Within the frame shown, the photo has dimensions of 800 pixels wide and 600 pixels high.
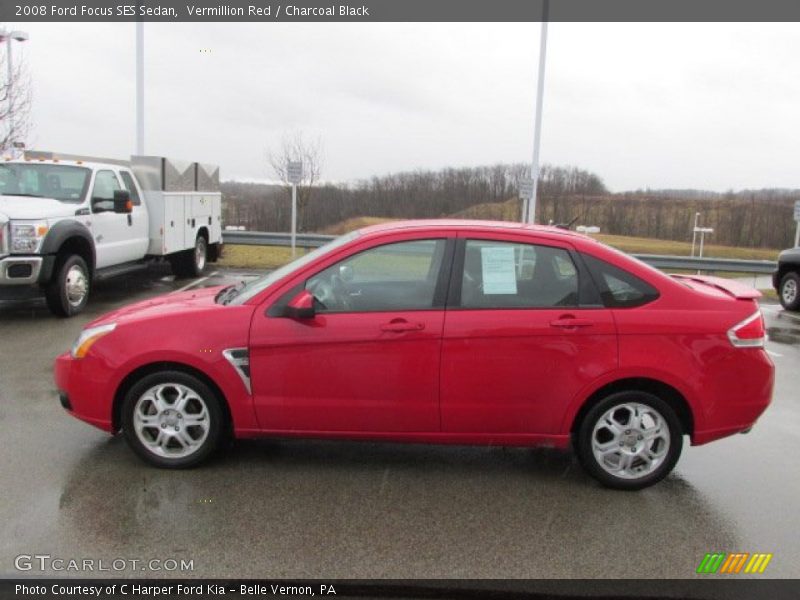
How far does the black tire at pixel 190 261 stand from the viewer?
12430mm

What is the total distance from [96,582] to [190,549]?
0.42 metres

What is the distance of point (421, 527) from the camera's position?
134 inches

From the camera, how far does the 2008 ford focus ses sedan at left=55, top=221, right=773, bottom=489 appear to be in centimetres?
376

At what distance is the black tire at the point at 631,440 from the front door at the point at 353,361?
923mm

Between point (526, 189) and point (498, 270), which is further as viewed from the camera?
point (526, 189)

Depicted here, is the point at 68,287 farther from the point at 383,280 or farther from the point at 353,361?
the point at 353,361

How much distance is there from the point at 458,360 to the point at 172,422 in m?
1.79

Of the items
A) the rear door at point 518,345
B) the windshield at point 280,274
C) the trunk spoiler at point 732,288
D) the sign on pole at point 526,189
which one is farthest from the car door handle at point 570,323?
the sign on pole at point 526,189

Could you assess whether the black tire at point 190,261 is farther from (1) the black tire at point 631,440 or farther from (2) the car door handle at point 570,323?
(1) the black tire at point 631,440

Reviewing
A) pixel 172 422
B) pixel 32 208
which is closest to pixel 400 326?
pixel 172 422

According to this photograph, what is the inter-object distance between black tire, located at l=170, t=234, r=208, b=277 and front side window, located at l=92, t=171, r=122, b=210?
258cm

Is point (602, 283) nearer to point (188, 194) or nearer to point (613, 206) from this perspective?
point (188, 194)

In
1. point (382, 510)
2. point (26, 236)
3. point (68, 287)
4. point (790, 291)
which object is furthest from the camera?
point (790, 291)

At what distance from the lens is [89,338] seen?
13.1 ft
